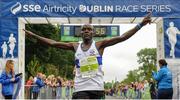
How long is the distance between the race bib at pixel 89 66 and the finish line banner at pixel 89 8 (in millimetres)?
12970

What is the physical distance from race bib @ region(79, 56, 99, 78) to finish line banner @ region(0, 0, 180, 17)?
1297 centimetres

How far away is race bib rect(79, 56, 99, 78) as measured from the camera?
7.13 m

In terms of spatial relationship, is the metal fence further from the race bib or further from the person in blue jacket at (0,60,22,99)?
the race bib

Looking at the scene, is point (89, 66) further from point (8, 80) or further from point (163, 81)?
point (163, 81)

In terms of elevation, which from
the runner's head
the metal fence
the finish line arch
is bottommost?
the metal fence

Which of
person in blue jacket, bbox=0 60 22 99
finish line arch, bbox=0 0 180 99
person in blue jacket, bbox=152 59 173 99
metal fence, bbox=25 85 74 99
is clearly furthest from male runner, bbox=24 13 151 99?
metal fence, bbox=25 85 74 99

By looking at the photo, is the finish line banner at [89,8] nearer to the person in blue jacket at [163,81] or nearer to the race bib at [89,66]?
the person in blue jacket at [163,81]

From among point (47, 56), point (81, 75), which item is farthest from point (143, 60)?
point (81, 75)

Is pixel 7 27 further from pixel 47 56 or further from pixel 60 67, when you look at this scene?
pixel 60 67

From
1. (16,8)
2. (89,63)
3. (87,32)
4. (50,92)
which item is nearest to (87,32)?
(87,32)

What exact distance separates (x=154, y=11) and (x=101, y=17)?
1917 millimetres

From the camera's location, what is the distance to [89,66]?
7199 mm

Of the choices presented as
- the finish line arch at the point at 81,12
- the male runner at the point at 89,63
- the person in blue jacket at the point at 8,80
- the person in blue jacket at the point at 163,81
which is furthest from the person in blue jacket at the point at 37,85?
the male runner at the point at 89,63

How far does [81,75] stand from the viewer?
23.5 feet
